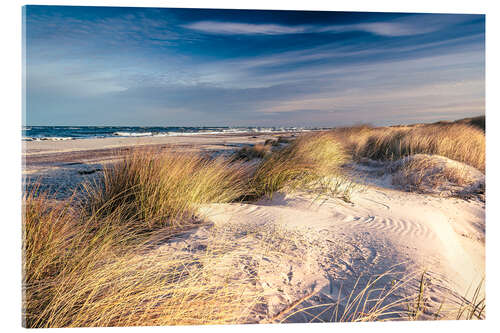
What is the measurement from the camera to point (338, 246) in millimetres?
1966

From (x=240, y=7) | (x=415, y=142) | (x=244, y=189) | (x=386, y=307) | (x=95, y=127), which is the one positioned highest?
(x=240, y=7)

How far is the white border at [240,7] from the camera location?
1.54 meters

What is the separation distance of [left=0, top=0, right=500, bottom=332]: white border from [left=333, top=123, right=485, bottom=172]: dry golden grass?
0.55 m

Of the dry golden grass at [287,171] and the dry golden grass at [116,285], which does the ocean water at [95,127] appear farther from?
the dry golden grass at [116,285]

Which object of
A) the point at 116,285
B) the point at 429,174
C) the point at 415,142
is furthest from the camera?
the point at 415,142

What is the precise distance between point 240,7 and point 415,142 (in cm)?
377

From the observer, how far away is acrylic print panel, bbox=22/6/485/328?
4.77ft

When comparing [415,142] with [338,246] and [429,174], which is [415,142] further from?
[338,246]

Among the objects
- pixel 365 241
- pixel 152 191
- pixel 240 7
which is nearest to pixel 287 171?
pixel 365 241

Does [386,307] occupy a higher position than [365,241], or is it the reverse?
[365,241]

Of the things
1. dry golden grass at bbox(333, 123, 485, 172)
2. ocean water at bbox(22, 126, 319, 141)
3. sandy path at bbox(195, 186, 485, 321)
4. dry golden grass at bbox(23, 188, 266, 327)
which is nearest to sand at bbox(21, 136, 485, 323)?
sandy path at bbox(195, 186, 485, 321)

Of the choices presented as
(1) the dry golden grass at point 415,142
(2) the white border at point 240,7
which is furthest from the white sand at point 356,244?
(1) the dry golden grass at point 415,142

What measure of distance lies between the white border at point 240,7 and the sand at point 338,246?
4.1 inches
